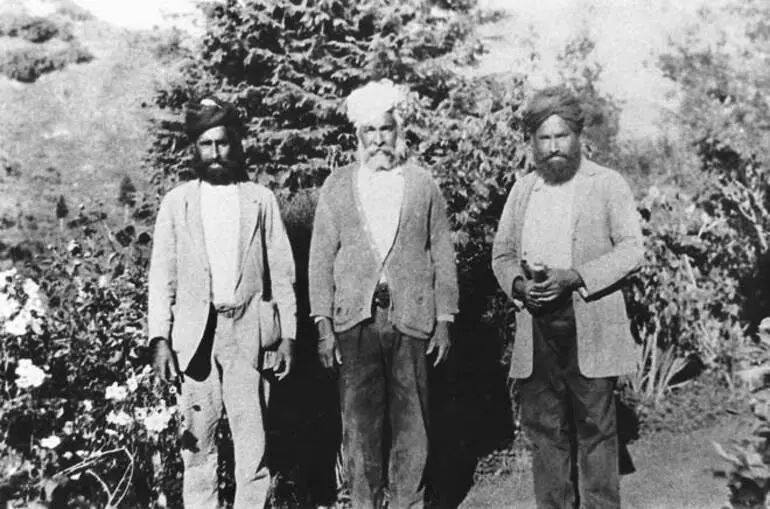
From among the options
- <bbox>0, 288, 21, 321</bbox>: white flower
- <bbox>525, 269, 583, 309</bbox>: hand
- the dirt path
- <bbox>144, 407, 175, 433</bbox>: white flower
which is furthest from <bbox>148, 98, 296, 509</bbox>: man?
the dirt path

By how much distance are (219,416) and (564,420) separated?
1624 mm

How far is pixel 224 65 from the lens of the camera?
620 inches

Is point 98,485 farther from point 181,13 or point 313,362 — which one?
point 181,13

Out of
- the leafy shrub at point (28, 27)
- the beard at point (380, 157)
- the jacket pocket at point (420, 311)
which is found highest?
the leafy shrub at point (28, 27)

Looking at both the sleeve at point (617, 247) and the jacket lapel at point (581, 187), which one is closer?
the sleeve at point (617, 247)

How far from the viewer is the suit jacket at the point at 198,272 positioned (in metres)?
3.69

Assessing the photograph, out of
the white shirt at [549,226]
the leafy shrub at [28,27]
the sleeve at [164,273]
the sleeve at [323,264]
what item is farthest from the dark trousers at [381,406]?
the leafy shrub at [28,27]

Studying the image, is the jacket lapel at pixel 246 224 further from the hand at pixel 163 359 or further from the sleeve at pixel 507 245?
the sleeve at pixel 507 245

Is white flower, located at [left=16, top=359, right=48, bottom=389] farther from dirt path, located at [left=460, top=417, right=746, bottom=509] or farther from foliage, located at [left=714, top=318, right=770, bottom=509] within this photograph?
foliage, located at [left=714, top=318, right=770, bottom=509]

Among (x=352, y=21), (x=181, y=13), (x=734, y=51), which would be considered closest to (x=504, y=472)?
(x=734, y=51)

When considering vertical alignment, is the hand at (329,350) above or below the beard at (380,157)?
below

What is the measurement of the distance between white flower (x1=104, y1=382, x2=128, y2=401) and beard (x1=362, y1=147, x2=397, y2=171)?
168 cm

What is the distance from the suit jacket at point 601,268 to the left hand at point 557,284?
0.14 feet

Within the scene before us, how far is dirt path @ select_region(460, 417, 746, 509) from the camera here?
477cm
